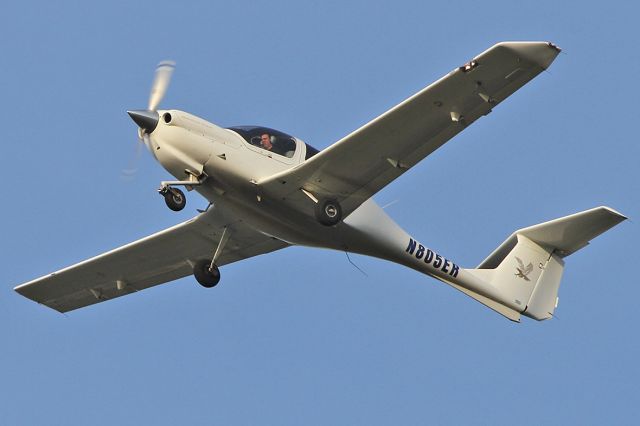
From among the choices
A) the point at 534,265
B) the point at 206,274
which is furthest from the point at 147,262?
the point at 534,265

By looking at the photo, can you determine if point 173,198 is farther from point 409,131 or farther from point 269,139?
point 409,131

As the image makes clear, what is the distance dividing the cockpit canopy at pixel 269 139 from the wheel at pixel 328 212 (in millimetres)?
1069

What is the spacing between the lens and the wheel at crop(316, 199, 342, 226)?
22.1 m

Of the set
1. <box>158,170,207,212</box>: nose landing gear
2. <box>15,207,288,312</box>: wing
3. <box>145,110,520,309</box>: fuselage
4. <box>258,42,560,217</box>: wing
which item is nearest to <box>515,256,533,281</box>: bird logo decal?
<box>145,110,520,309</box>: fuselage

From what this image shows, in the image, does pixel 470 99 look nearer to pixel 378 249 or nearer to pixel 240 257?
pixel 378 249

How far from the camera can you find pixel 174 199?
2166 centimetres

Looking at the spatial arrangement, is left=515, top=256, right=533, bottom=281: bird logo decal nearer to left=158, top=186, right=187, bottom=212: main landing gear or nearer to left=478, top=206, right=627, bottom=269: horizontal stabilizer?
left=478, top=206, right=627, bottom=269: horizontal stabilizer

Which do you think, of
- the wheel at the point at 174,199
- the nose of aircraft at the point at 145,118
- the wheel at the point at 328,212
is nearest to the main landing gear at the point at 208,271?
the wheel at the point at 174,199

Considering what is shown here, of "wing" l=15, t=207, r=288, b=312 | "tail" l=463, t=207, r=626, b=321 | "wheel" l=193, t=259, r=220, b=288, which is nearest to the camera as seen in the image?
"wheel" l=193, t=259, r=220, b=288

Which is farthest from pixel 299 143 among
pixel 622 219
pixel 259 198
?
pixel 622 219

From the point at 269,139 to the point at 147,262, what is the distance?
5.13 metres

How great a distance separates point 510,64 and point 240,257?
7947 millimetres

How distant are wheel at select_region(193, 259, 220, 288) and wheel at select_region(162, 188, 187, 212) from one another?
3.01m

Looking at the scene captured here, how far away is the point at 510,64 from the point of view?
20062 millimetres
